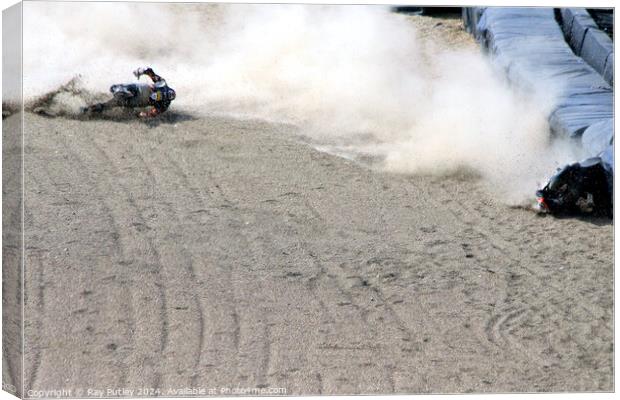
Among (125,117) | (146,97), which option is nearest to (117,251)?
(146,97)

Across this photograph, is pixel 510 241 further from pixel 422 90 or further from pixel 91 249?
pixel 91 249

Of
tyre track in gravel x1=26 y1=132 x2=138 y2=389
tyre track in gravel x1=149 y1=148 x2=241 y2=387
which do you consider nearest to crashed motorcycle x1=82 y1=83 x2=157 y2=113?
tyre track in gravel x1=149 y1=148 x2=241 y2=387

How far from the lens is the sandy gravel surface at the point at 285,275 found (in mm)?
6125

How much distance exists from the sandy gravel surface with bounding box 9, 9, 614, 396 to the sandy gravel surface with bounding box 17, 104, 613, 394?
13mm

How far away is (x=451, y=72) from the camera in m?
9.51

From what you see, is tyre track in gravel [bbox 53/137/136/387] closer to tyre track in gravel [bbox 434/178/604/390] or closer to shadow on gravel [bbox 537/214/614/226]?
tyre track in gravel [bbox 434/178/604/390]

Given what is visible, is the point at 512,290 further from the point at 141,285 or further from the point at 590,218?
the point at 141,285

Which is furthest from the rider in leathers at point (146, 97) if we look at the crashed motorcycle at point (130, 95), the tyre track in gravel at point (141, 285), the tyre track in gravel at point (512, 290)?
the tyre track in gravel at point (512, 290)

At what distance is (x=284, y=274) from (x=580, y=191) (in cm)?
253

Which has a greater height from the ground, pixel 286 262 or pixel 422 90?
pixel 422 90

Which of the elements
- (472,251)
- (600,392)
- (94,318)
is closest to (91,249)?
(94,318)

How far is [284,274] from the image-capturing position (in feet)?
22.6

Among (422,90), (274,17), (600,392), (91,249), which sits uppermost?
(274,17)

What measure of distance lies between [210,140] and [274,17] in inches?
50.8
